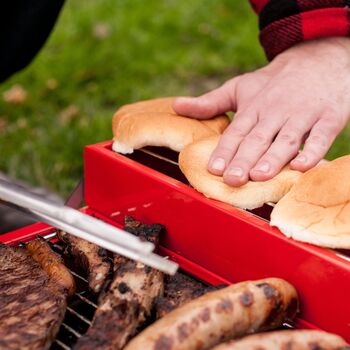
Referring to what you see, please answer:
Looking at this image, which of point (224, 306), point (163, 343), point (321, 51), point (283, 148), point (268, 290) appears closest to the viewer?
point (163, 343)

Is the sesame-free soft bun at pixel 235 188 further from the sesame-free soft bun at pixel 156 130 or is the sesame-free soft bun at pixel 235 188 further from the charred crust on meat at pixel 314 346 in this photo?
the charred crust on meat at pixel 314 346

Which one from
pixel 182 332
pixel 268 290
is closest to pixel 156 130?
pixel 268 290

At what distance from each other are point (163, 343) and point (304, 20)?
1.85 m

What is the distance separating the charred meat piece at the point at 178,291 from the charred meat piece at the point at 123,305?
3cm

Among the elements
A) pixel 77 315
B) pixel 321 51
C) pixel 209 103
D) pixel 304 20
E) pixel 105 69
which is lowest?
pixel 105 69

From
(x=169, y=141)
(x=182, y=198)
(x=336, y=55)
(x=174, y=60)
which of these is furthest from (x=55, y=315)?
(x=174, y=60)

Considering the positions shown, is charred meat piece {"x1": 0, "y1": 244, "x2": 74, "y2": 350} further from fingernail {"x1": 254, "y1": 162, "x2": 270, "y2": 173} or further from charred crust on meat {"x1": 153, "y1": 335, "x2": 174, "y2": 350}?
fingernail {"x1": 254, "y1": 162, "x2": 270, "y2": 173}

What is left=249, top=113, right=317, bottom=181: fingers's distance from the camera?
2260 mm

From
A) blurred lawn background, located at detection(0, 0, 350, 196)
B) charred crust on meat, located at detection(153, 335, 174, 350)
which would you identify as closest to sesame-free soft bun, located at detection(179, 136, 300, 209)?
charred crust on meat, located at detection(153, 335, 174, 350)

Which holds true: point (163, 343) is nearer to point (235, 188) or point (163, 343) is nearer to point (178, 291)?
point (178, 291)

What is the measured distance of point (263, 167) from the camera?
2.27 m

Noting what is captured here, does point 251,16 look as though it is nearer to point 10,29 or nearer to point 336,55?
point 10,29

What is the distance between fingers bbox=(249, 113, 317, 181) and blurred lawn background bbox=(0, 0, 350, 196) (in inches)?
103

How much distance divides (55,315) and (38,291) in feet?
0.52
